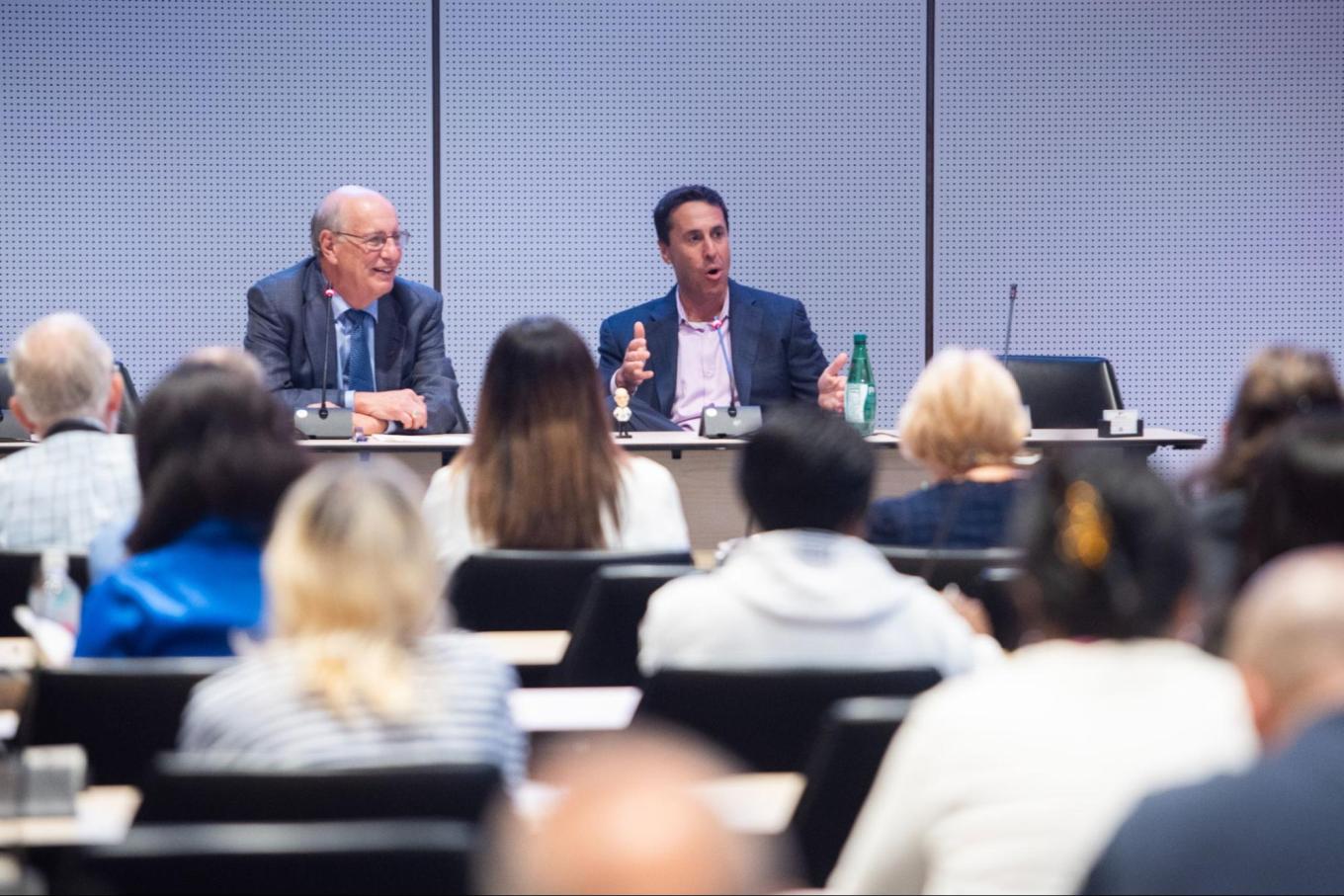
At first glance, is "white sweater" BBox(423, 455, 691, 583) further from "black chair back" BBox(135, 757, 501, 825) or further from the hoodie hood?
"black chair back" BBox(135, 757, 501, 825)

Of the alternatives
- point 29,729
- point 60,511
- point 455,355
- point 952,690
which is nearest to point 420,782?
point 952,690

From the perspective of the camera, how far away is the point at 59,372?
349 cm

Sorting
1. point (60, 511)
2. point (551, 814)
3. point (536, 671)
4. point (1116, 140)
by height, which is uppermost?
point (1116, 140)

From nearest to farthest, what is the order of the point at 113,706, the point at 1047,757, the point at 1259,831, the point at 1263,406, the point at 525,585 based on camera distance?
the point at 1259,831 → the point at 1047,757 → the point at 113,706 → the point at 525,585 → the point at 1263,406

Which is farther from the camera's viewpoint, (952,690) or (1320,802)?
(952,690)

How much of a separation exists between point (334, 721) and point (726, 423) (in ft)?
12.2

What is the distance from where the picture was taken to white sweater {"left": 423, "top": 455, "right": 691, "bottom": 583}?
3.53 meters

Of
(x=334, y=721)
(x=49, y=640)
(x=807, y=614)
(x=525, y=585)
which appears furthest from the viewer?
(x=525, y=585)

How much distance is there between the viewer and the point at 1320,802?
1.25 m

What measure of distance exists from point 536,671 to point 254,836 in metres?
1.75

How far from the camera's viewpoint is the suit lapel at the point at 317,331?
5820 millimetres

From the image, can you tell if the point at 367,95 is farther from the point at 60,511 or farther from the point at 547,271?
the point at 60,511

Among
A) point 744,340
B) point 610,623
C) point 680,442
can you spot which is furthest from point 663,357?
point 610,623

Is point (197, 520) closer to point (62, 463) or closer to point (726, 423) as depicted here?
point (62, 463)
